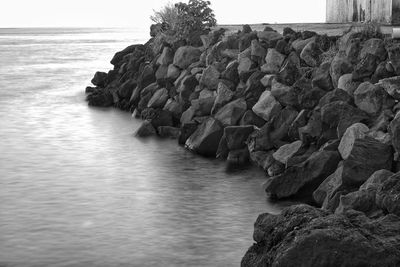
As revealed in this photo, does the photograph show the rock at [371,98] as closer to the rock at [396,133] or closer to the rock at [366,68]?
the rock at [366,68]

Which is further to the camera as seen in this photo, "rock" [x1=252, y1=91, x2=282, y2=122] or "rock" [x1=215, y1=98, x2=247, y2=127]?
"rock" [x1=215, y1=98, x2=247, y2=127]

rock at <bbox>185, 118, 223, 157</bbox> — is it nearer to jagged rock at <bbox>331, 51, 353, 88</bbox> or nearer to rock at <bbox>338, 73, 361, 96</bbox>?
jagged rock at <bbox>331, 51, 353, 88</bbox>

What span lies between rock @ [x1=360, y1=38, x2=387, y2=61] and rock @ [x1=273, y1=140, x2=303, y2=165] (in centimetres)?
236

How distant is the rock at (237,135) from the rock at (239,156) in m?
0.21

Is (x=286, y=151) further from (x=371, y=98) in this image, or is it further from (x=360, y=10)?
(x=360, y=10)

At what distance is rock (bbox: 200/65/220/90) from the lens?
2203cm

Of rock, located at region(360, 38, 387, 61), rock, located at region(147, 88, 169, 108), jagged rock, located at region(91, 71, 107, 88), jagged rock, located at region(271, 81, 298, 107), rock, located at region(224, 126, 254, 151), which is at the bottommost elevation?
jagged rock, located at region(91, 71, 107, 88)

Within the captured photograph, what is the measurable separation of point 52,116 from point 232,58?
8.18 meters

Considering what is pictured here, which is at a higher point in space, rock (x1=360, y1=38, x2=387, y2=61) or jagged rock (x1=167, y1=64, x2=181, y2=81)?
rock (x1=360, y1=38, x2=387, y2=61)

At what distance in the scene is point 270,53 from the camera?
792 inches

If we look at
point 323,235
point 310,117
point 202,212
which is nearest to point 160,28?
point 310,117

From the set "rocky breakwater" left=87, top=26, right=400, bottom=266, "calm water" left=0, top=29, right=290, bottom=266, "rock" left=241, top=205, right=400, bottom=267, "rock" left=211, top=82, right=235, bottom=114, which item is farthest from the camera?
"rock" left=211, top=82, right=235, bottom=114

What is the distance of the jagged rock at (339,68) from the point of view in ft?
55.0

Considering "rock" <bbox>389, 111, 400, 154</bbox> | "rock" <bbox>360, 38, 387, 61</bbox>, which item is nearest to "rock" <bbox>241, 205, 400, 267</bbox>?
"rock" <bbox>389, 111, 400, 154</bbox>
